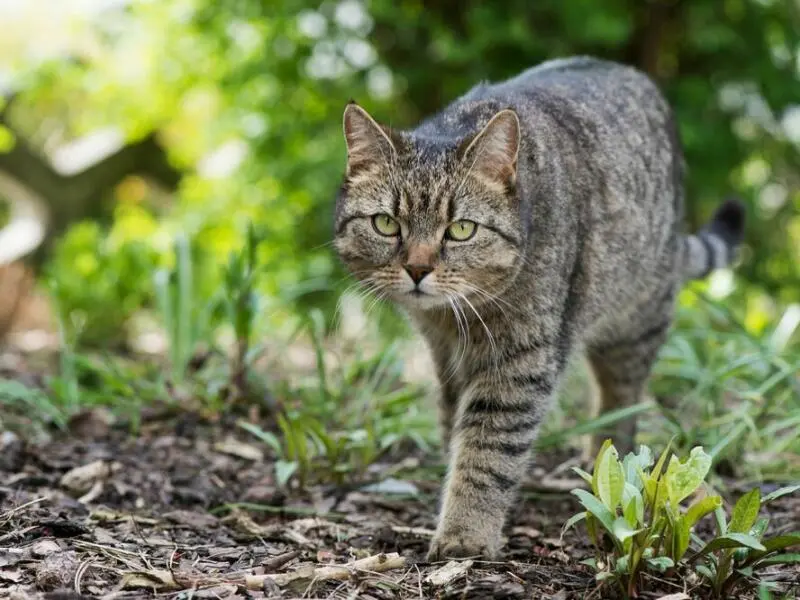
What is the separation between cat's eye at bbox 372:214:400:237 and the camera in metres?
2.99

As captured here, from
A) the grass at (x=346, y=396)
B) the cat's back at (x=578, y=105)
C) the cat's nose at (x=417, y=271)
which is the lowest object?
the grass at (x=346, y=396)

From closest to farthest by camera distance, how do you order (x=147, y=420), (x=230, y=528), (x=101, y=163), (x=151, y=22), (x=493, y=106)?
1. (x=230, y=528)
2. (x=493, y=106)
3. (x=147, y=420)
4. (x=151, y=22)
5. (x=101, y=163)

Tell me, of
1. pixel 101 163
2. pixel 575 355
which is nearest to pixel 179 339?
pixel 575 355

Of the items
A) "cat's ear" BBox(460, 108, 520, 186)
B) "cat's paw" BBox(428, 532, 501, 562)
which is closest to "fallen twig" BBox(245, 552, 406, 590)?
"cat's paw" BBox(428, 532, 501, 562)

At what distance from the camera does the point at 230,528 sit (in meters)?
3.04

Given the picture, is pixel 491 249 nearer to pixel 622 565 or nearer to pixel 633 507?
pixel 633 507

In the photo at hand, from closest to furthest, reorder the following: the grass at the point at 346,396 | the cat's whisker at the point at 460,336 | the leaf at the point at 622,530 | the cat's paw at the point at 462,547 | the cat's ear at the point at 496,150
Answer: the leaf at the point at 622,530 < the cat's paw at the point at 462,547 < the cat's ear at the point at 496,150 < the cat's whisker at the point at 460,336 < the grass at the point at 346,396

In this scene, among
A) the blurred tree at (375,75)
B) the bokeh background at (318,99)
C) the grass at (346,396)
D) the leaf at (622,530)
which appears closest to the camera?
the leaf at (622,530)

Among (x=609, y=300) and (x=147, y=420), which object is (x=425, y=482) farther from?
(x=147, y=420)

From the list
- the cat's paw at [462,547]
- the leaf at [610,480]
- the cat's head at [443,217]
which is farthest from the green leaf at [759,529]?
the cat's head at [443,217]

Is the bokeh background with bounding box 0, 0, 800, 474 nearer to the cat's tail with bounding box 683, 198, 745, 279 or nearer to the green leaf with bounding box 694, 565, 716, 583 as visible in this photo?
the cat's tail with bounding box 683, 198, 745, 279

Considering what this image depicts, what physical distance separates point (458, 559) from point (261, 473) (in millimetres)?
1146

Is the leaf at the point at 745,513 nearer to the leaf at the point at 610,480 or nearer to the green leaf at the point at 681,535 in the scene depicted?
the green leaf at the point at 681,535

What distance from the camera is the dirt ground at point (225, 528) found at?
2.38 metres
